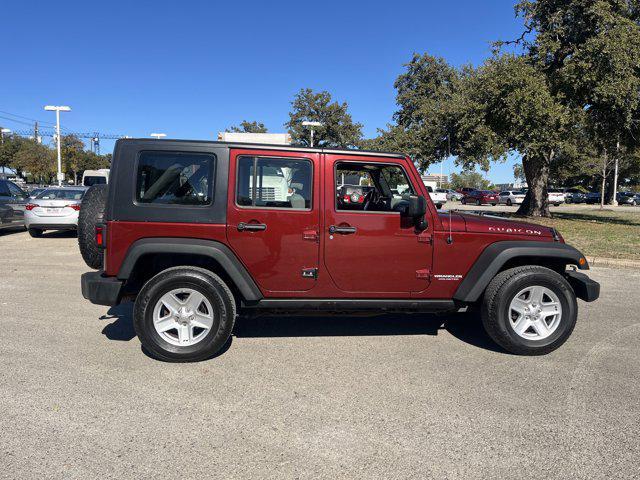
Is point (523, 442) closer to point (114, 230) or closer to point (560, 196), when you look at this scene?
point (114, 230)

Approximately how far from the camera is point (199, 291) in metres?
3.96

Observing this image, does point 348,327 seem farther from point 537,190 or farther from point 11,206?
point 537,190

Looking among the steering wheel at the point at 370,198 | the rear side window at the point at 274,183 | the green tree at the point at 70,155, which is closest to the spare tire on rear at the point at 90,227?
the rear side window at the point at 274,183

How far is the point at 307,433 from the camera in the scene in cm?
292

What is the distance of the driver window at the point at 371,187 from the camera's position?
13.8 ft

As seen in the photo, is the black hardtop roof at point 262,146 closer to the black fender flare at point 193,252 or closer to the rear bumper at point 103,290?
the black fender flare at point 193,252

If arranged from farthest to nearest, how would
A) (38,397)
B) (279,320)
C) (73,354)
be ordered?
1. (279,320)
2. (73,354)
3. (38,397)

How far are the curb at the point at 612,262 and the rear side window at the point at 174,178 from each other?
27.8 ft

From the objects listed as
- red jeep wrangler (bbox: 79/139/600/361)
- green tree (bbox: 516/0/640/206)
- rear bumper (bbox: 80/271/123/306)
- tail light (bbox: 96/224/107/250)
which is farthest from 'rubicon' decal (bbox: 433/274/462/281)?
green tree (bbox: 516/0/640/206)

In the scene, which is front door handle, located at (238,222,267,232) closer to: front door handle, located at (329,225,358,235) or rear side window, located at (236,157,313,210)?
rear side window, located at (236,157,313,210)

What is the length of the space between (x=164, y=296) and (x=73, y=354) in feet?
3.55

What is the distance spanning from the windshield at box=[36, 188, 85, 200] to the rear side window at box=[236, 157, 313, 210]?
33.7 feet

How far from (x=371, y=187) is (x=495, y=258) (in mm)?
1357

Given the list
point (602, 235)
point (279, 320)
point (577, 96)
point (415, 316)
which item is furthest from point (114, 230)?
point (577, 96)
